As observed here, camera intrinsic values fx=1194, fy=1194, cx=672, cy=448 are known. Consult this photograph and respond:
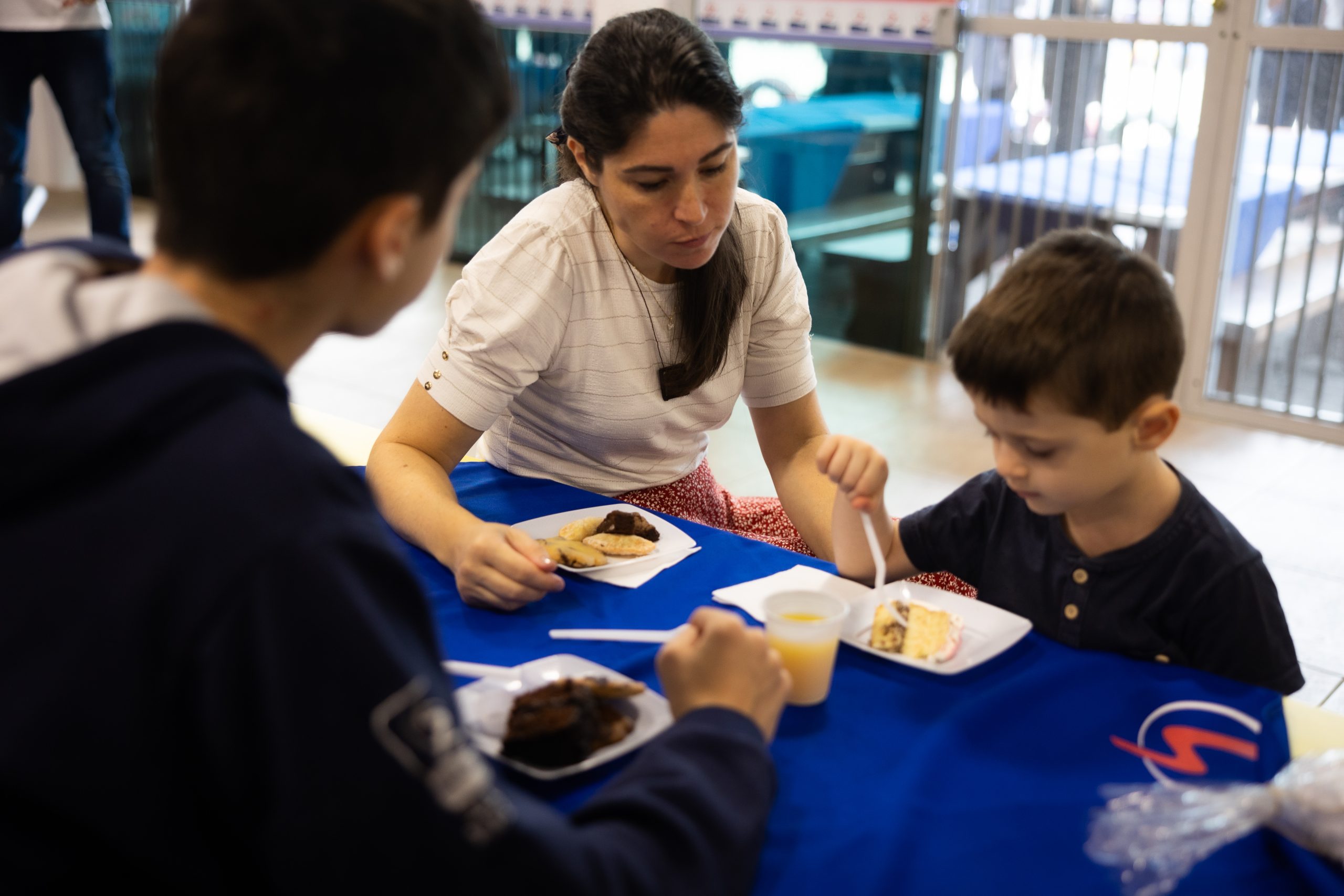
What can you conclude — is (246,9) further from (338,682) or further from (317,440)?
(338,682)

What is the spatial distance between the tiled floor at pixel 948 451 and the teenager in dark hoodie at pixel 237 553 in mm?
2060

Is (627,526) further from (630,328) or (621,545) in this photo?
(630,328)

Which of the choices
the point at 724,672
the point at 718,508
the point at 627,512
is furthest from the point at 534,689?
the point at 718,508

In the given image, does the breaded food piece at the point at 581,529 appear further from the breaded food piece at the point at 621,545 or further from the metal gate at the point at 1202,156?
the metal gate at the point at 1202,156

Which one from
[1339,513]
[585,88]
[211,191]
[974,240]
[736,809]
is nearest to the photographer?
[211,191]

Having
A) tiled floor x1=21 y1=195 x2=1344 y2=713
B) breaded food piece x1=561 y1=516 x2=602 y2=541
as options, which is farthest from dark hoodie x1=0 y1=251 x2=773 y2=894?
tiled floor x1=21 y1=195 x2=1344 y2=713

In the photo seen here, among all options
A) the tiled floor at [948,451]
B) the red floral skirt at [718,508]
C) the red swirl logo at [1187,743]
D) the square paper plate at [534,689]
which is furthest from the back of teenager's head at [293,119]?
the tiled floor at [948,451]

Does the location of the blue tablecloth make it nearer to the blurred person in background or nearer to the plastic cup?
the plastic cup

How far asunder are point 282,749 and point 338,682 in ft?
0.13

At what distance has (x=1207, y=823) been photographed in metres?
0.83

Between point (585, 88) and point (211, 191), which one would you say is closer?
point (211, 191)

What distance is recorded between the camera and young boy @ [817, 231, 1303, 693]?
1.09m

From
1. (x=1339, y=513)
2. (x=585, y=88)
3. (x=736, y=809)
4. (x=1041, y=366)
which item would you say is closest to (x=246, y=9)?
(x=736, y=809)

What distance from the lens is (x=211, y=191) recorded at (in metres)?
0.65
